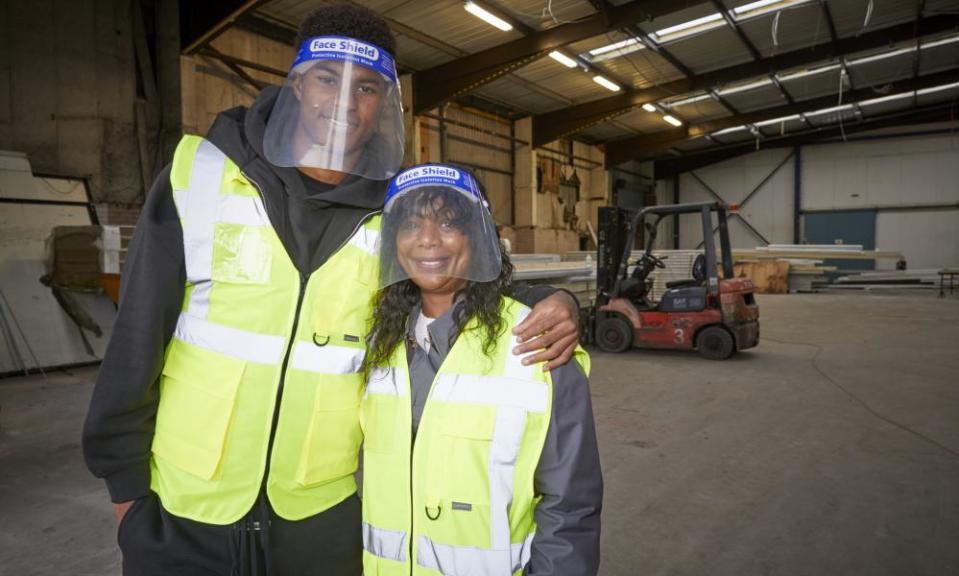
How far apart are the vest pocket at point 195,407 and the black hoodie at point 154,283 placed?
37 mm

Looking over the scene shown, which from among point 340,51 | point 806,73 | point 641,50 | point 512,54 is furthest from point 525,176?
point 340,51

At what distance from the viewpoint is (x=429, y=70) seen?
13.2 meters

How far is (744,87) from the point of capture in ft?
57.4

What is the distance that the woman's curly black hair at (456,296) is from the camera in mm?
1466

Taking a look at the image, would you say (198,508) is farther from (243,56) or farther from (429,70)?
(429,70)

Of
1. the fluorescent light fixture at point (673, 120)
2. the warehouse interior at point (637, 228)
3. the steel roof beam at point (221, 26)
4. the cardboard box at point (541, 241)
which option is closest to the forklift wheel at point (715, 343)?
the warehouse interior at point (637, 228)

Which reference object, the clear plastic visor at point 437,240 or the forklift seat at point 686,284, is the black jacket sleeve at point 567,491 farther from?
the forklift seat at point 686,284

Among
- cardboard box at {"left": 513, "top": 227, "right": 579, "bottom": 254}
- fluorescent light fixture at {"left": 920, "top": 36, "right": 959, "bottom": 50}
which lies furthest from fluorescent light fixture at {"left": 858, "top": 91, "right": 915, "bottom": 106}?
cardboard box at {"left": 513, "top": 227, "right": 579, "bottom": 254}

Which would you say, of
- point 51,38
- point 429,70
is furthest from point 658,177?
point 51,38

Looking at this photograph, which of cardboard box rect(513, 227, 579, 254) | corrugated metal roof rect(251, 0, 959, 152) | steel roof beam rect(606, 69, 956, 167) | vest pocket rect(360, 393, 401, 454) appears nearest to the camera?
vest pocket rect(360, 393, 401, 454)

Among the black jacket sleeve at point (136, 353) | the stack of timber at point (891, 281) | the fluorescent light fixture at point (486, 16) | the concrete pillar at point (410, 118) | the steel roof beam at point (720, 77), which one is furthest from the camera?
the stack of timber at point (891, 281)

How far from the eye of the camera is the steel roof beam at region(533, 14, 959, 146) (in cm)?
1345

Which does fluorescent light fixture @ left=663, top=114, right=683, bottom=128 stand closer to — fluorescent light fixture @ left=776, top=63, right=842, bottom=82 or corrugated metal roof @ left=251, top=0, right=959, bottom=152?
corrugated metal roof @ left=251, top=0, right=959, bottom=152

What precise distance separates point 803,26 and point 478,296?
49.1ft
